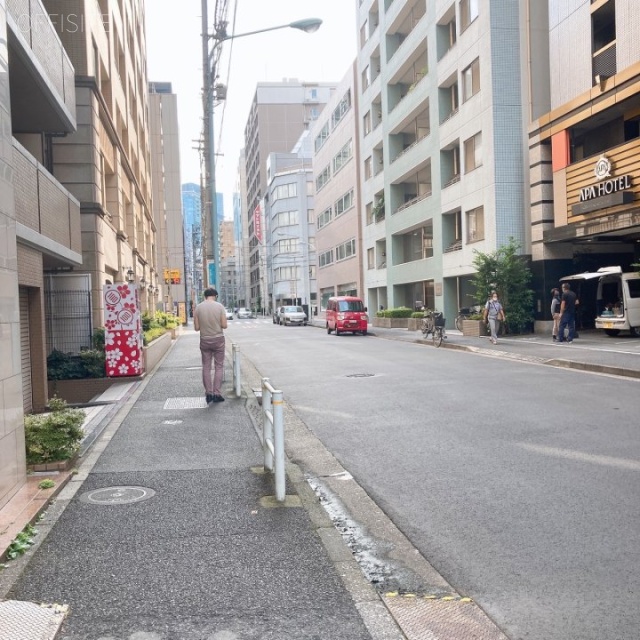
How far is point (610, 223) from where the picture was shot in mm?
21547

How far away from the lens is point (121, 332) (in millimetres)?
14914

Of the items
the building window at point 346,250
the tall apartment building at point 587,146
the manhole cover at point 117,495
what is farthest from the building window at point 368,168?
the manhole cover at point 117,495

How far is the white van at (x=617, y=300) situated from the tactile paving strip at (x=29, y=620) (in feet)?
69.4

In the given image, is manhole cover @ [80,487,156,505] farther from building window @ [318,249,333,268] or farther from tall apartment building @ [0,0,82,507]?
building window @ [318,249,333,268]

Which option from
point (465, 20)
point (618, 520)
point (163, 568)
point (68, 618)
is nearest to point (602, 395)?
point (618, 520)

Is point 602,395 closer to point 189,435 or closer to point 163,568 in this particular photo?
point 189,435

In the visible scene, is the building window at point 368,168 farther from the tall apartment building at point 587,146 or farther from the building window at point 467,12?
the tall apartment building at point 587,146

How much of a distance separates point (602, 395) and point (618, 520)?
262 inches

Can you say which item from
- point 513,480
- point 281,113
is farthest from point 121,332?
point 281,113

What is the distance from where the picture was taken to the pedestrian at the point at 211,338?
1116 centimetres

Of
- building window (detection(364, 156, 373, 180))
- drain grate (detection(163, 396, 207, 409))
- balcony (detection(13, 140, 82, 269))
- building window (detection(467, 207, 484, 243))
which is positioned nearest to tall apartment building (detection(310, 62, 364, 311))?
building window (detection(364, 156, 373, 180))

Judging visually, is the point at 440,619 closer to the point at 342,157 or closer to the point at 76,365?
the point at 76,365

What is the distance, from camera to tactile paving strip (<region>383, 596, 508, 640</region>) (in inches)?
132

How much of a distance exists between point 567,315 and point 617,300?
3019mm
